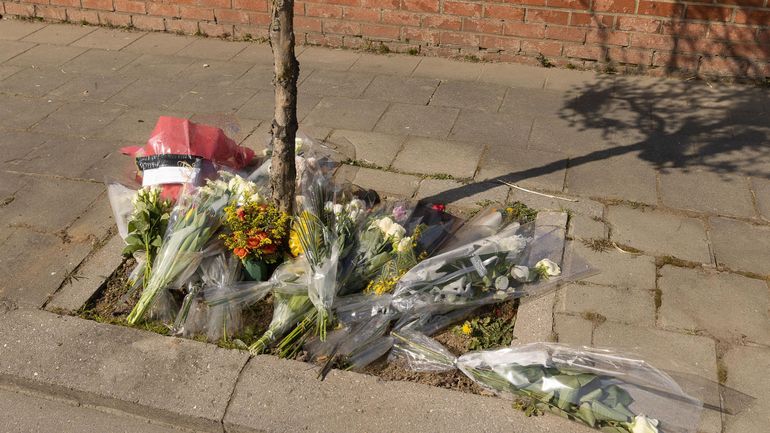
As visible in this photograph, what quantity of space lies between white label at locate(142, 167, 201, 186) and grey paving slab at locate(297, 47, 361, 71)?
2.62m

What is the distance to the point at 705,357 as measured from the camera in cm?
312

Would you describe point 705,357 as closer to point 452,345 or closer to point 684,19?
point 452,345

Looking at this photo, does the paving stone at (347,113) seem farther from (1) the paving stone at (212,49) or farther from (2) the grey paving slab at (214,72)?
(1) the paving stone at (212,49)

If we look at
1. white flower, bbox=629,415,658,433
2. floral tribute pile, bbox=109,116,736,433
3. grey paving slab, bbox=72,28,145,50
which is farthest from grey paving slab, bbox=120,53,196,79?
white flower, bbox=629,415,658,433

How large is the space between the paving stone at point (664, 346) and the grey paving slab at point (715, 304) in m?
0.09

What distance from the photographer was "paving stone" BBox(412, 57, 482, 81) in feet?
20.4

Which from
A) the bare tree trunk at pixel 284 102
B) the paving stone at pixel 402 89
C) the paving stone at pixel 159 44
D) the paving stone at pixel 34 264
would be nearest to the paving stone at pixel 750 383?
the bare tree trunk at pixel 284 102

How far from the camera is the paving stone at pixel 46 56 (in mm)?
6492

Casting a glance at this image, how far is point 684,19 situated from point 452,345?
156 inches

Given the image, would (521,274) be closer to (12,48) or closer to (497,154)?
(497,154)

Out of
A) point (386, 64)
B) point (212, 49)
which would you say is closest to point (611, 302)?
point (386, 64)

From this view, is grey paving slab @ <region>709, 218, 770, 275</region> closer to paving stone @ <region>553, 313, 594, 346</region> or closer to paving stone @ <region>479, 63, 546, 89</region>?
paving stone @ <region>553, 313, 594, 346</region>

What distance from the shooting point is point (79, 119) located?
5.38 m

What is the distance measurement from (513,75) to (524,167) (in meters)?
1.76
